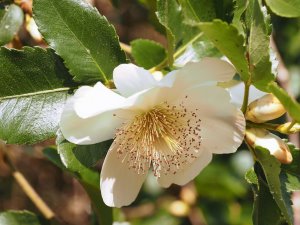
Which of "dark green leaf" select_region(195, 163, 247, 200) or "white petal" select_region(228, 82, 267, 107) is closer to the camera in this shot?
"white petal" select_region(228, 82, 267, 107)

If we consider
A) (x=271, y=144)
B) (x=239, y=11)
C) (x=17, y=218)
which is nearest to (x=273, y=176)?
(x=271, y=144)

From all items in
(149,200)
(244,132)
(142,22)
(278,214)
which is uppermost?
(244,132)

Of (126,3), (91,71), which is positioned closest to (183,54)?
(91,71)

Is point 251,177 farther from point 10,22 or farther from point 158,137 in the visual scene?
point 10,22

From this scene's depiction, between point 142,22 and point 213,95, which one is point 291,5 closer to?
point 213,95

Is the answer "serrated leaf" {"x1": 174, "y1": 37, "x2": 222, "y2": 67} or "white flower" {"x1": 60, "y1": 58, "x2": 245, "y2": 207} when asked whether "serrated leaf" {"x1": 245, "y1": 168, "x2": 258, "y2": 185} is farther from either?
"serrated leaf" {"x1": 174, "y1": 37, "x2": 222, "y2": 67}

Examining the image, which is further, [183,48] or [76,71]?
[183,48]

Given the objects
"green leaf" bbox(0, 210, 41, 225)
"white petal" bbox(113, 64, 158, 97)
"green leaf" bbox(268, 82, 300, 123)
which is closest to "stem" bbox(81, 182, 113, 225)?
"green leaf" bbox(0, 210, 41, 225)
